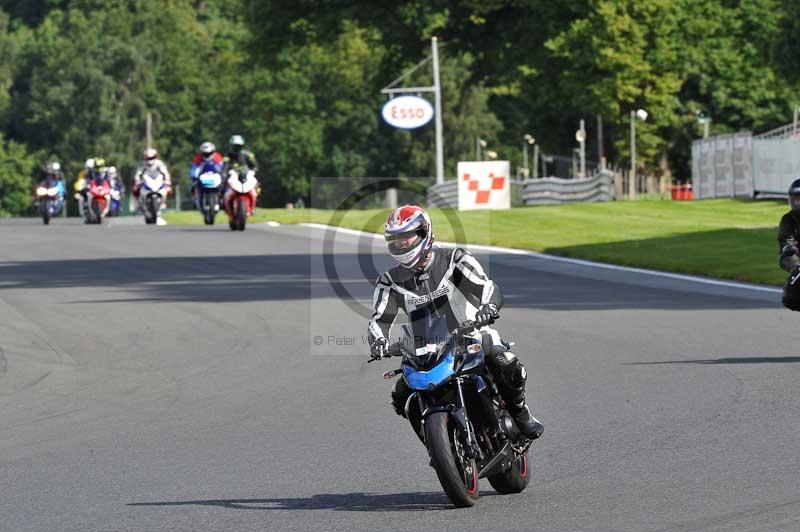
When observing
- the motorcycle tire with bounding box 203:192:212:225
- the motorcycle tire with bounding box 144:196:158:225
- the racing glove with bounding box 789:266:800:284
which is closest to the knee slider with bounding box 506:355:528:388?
the racing glove with bounding box 789:266:800:284

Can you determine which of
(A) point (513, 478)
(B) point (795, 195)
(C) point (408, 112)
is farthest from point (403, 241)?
(C) point (408, 112)

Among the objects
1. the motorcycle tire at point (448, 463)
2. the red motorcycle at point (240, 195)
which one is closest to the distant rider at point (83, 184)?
the red motorcycle at point (240, 195)

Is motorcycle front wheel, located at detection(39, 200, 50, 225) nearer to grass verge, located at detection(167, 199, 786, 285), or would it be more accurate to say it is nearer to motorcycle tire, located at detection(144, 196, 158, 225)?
grass verge, located at detection(167, 199, 786, 285)

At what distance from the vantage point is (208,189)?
3319 centimetres

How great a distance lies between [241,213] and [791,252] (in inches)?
826

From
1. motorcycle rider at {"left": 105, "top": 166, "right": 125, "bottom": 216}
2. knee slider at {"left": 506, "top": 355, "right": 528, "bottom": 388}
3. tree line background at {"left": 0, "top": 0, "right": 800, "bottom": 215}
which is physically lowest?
knee slider at {"left": 506, "top": 355, "right": 528, "bottom": 388}

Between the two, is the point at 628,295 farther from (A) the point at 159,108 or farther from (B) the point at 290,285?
(A) the point at 159,108

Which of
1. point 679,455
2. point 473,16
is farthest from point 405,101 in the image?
point 679,455

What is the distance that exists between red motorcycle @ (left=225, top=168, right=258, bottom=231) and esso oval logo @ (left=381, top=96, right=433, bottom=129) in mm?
24674

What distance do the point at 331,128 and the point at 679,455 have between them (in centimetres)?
11218

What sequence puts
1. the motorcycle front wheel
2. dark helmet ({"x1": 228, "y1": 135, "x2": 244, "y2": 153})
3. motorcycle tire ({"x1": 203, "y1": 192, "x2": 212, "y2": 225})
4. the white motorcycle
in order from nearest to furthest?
1. dark helmet ({"x1": 228, "y1": 135, "x2": 244, "y2": 153})
2. motorcycle tire ({"x1": 203, "y1": 192, "x2": 212, "y2": 225})
3. the white motorcycle
4. the motorcycle front wheel

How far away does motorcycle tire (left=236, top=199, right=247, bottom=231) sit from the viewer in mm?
33000

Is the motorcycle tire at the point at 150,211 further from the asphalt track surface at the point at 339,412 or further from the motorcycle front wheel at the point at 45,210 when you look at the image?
the asphalt track surface at the point at 339,412

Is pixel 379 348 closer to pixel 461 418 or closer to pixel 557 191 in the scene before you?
pixel 461 418
